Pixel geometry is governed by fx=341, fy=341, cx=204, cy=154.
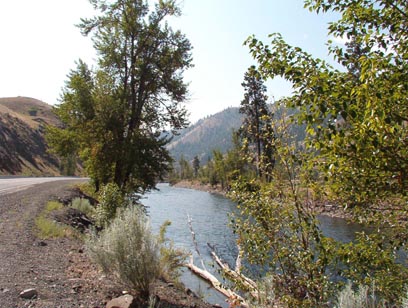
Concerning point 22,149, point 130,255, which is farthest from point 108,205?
point 22,149

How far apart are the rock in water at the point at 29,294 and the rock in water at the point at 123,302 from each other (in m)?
1.31

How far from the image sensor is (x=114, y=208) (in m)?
14.3

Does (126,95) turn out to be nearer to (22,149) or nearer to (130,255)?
(130,255)

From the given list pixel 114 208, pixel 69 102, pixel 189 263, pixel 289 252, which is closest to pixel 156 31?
pixel 69 102

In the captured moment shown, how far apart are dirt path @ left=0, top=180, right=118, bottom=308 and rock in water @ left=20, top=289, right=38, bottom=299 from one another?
82mm

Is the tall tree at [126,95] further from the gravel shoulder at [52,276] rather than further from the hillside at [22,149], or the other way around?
the hillside at [22,149]

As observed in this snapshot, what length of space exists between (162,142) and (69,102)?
19.0ft

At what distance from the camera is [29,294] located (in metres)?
6.08

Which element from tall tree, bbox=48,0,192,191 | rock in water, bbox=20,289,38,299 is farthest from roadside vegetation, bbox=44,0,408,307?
tall tree, bbox=48,0,192,191

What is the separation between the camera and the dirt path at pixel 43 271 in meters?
6.19

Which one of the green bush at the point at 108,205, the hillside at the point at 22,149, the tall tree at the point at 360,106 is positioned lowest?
the green bush at the point at 108,205

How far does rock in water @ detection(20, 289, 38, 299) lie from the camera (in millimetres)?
6021

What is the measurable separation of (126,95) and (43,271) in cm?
1331

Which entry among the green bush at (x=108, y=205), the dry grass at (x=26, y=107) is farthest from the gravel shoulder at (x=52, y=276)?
the dry grass at (x=26, y=107)
